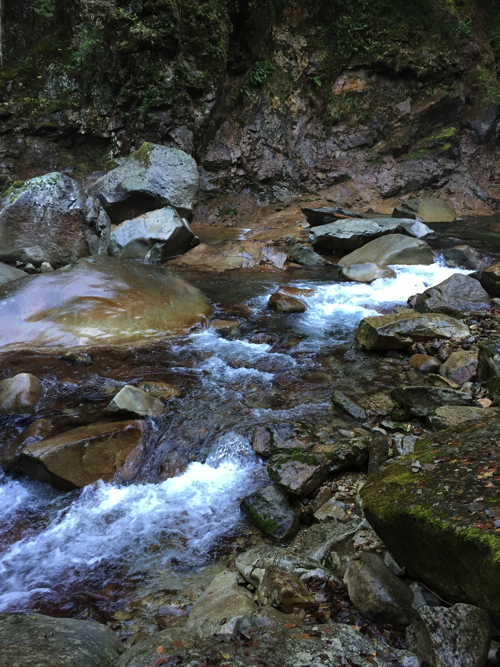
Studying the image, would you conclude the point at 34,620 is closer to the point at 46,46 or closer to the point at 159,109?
the point at 159,109

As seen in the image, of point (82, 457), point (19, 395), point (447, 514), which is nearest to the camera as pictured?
point (447, 514)

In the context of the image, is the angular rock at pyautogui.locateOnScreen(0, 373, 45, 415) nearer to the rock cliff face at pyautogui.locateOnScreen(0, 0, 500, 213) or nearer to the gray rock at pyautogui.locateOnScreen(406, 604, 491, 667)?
the gray rock at pyautogui.locateOnScreen(406, 604, 491, 667)

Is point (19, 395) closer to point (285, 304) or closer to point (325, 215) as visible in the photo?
point (285, 304)

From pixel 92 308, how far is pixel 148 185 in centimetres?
588

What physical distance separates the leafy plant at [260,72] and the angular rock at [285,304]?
39.6ft

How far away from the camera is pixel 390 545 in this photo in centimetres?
215

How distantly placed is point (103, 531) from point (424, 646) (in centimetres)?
239

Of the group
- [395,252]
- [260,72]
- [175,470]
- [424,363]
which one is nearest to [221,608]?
[175,470]

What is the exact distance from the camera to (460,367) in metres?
4.84

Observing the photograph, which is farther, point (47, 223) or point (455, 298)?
point (47, 223)

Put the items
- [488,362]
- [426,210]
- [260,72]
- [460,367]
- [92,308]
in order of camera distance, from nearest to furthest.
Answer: [488,362] < [460,367] < [92,308] < [426,210] < [260,72]

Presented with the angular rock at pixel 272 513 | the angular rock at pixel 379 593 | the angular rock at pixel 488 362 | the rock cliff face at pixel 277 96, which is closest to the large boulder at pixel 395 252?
the angular rock at pixel 488 362

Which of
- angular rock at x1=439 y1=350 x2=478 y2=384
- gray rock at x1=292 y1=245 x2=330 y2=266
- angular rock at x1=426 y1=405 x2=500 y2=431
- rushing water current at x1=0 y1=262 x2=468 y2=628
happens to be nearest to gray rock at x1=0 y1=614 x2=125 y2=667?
rushing water current at x1=0 y1=262 x2=468 y2=628

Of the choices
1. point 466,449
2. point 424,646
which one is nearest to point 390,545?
point 424,646
